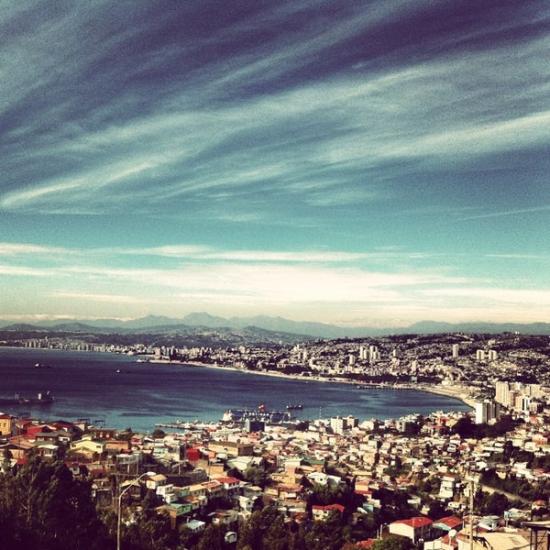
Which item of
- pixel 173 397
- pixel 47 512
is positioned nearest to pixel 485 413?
pixel 173 397

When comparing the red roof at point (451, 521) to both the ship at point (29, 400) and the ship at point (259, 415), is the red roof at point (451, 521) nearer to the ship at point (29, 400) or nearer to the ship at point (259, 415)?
the ship at point (259, 415)

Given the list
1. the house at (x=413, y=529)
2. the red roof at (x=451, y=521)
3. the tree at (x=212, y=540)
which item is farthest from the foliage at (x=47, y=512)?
the red roof at (x=451, y=521)

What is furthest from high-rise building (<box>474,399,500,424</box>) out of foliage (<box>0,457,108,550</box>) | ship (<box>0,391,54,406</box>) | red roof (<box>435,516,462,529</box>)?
foliage (<box>0,457,108,550</box>)

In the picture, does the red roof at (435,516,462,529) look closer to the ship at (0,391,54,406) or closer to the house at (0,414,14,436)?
the house at (0,414,14,436)

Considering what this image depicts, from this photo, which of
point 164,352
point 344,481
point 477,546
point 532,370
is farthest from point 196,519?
point 164,352

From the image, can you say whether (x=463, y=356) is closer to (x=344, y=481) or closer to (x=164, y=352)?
(x=164, y=352)
